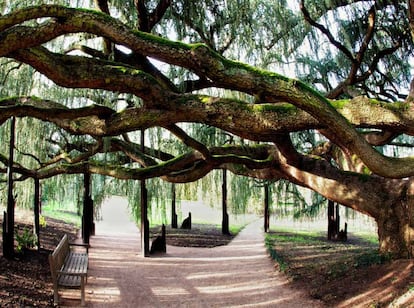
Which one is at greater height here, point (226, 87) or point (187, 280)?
point (226, 87)

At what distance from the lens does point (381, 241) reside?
7504 mm

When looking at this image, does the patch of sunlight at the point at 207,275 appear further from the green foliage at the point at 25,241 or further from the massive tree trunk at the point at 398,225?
the green foliage at the point at 25,241

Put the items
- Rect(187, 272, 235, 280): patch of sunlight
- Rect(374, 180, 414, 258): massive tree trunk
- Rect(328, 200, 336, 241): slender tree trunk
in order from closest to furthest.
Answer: Rect(374, 180, 414, 258): massive tree trunk → Rect(187, 272, 235, 280): patch of sunlight → Rect(328, 200, 336, 241): slender tree trunk

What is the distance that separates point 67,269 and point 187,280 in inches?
98.0

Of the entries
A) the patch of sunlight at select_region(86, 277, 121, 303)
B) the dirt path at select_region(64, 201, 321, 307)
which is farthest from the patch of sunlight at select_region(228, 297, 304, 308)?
the patch of sunlight at select_region(86, 277, 121, 303)

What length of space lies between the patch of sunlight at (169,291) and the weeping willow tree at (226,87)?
7.12 feet

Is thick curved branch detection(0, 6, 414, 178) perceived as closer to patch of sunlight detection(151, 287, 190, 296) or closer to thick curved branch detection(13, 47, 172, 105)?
thick curved branch detection(13, 47, 172, 105)

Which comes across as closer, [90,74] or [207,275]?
[90,74]

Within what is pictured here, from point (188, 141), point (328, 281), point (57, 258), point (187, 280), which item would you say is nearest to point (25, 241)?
point (57, 258)

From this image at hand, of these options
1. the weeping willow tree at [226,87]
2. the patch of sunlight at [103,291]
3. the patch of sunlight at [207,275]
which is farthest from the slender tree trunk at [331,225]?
the patch of sunlight at [103,291]

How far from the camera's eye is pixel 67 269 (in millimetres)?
7062

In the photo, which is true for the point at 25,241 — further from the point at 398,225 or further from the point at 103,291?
the point at 398,225

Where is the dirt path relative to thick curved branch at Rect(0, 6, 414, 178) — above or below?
below

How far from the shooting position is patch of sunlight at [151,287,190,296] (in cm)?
749
